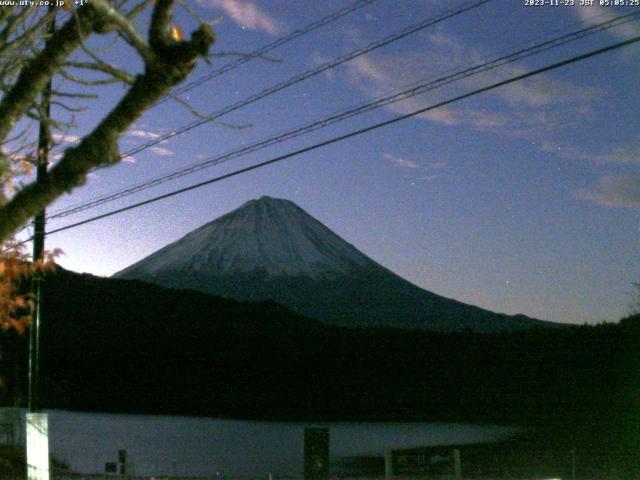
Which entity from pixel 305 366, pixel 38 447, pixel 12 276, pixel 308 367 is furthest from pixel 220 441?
pixel 305 366

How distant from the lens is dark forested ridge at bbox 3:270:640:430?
7319 cm

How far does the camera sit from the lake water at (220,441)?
116ft

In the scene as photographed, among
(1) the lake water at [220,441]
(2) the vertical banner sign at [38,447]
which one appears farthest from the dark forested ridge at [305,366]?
(2) the vertical banner sign at [38,447]

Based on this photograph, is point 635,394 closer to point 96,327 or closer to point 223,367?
point 223,367

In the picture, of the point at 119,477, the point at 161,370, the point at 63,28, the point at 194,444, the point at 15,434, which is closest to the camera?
the point at 63,28

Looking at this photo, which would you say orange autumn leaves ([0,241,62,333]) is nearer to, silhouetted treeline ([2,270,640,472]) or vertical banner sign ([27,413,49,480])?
vertical banner sign ([27,413,49,480])

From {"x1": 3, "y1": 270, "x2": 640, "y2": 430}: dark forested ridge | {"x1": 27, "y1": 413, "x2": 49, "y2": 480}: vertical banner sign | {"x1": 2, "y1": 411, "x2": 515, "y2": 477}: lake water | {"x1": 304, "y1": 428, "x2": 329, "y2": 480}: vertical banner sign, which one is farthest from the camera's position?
{"x1": 3, "y1": 270, "x2": 640, "y2": 430}: dark forested ridge

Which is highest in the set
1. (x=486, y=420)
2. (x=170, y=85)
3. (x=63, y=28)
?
(x=63, y=28)

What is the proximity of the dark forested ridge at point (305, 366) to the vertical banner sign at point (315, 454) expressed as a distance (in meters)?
47.5

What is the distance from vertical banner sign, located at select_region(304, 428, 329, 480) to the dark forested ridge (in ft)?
156

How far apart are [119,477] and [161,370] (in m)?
91.0

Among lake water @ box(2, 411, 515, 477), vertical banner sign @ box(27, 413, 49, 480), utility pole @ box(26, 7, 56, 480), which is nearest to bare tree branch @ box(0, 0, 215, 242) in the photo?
utility pole @ box(26, 7, 56, 480)

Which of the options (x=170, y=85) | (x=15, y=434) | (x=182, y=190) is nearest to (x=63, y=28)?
(x=170, y=85)

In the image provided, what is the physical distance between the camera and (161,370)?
110688 millimetres
